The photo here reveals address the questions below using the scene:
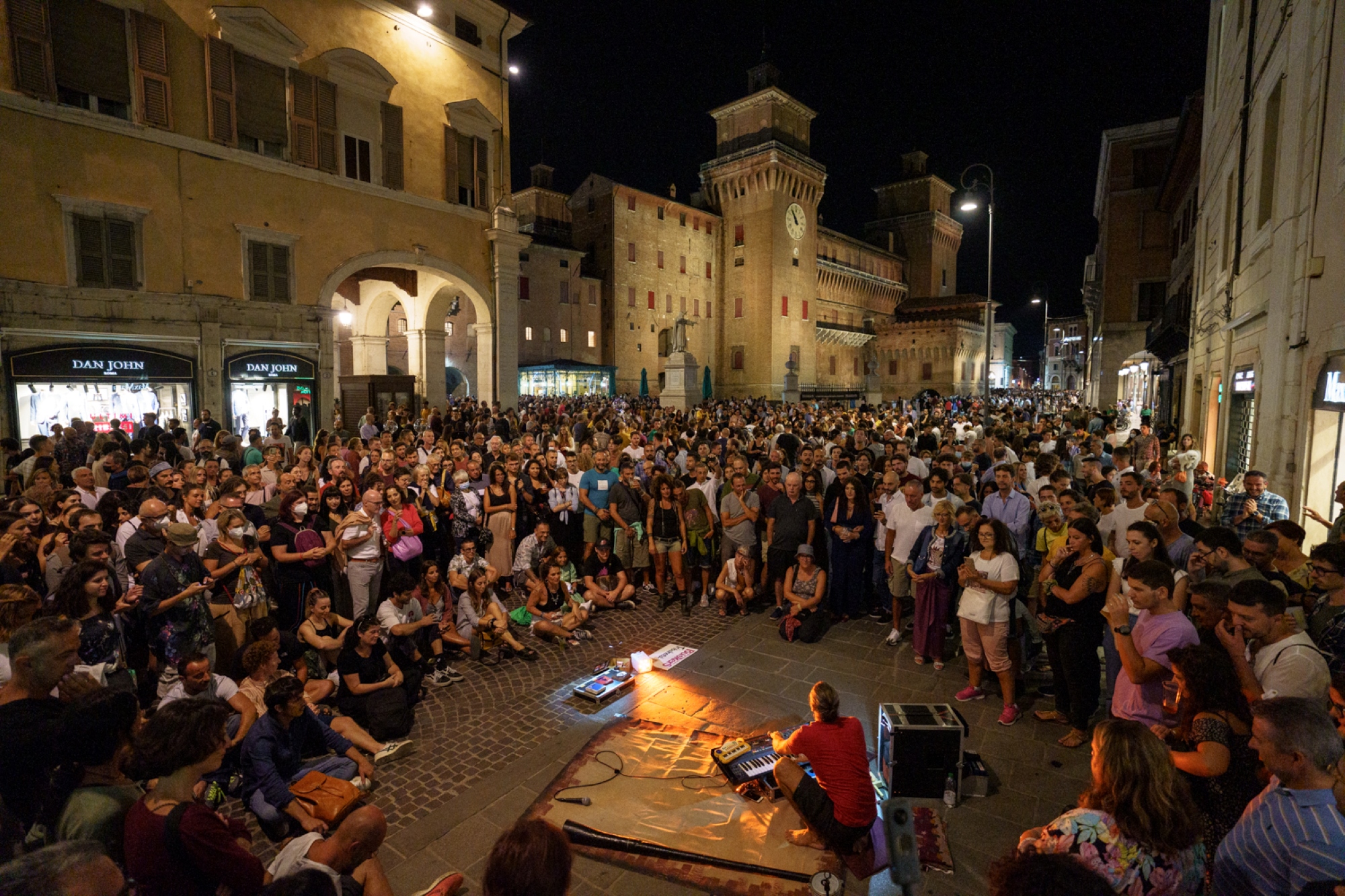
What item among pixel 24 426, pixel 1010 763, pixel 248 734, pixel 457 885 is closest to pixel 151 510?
pixel 248 734

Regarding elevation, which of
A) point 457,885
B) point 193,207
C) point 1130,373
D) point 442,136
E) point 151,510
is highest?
point 442,136

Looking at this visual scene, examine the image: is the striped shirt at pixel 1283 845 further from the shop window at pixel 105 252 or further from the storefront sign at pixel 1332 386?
the shop window at pixel 105 252

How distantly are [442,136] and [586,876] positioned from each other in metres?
20.9

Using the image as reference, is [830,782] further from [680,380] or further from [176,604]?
[680,380]

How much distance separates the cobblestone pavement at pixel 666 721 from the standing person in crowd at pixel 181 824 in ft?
3.96

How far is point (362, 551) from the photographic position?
259 inches

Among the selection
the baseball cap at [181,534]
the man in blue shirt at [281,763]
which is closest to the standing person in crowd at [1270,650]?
the man in blue shirt at [281,763]

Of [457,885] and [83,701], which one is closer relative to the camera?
[457,885]

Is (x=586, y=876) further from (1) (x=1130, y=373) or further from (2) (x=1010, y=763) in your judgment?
(1) (x=1130, y=373)

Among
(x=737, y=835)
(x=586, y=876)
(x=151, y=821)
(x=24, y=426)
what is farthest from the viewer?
(x=24, y=426)

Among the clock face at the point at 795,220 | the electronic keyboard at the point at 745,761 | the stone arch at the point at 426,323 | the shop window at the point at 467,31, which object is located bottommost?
the electronic keyboard at the point at 745,761

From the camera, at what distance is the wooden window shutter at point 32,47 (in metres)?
12.0

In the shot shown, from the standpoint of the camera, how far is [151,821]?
105 inches

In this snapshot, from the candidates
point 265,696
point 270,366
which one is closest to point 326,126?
point 270,366
